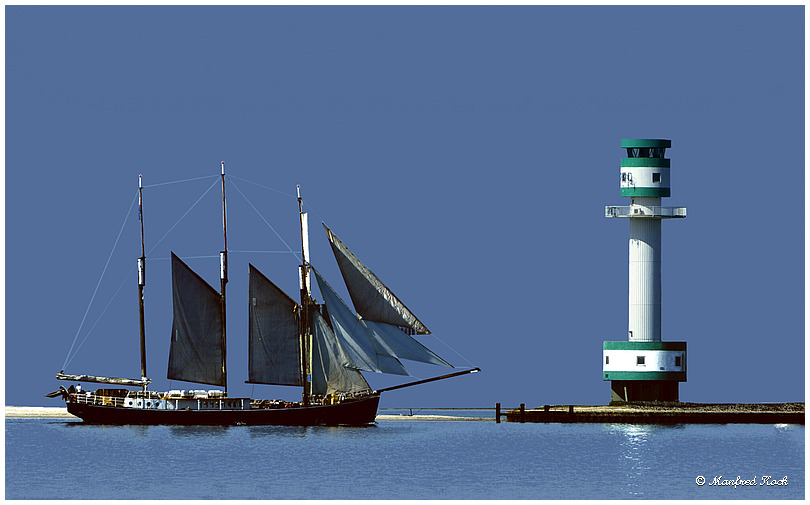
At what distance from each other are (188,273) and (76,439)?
832 centimetres

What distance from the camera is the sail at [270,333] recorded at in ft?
337

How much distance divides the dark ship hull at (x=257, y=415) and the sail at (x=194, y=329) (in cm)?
176

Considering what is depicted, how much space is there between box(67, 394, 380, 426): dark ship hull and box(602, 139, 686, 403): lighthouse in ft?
34.8

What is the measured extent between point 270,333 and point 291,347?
1.01 m

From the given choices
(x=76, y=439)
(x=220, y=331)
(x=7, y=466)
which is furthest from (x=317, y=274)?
(x=7, y=466)

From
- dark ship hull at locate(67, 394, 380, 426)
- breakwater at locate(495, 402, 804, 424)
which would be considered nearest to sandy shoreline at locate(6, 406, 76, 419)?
dark ship hull at locate(67, 394, 380, 426)

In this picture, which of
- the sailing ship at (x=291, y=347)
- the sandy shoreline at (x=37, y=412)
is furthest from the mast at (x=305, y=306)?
the sandy shoreline at (x=37, y=412)

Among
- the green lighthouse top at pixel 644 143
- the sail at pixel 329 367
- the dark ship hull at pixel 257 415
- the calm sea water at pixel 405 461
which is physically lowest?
the calm sea water at pixel 405 461

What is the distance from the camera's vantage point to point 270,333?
10275cm

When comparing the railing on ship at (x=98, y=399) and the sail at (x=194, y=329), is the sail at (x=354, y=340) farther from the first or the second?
the railing on ship at (x=98, y=399)

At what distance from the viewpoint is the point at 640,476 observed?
83812mm

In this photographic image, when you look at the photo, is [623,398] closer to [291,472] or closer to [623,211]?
[623,211]

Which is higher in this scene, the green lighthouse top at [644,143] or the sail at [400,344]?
the green lighthouse top at [644,143]

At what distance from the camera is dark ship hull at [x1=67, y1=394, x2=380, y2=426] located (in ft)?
339
